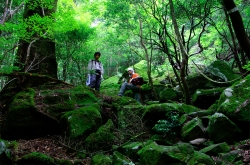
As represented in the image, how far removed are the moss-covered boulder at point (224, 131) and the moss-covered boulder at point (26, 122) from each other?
3828mm

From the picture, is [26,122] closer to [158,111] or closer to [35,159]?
[35,159]

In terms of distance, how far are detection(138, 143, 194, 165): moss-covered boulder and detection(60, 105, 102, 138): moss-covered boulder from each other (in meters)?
1.82

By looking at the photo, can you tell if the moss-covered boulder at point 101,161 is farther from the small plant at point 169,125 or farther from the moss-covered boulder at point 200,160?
the small plant at point 169,125

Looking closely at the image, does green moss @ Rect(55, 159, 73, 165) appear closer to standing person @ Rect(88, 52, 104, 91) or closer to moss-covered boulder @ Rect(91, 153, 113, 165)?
moss-covered boulder @ Rect(91, 153, 113, 165)

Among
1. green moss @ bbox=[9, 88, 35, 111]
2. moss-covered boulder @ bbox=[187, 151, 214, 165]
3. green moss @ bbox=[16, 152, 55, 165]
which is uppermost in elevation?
green moss @ bbox=[9, 88, 35, 111]

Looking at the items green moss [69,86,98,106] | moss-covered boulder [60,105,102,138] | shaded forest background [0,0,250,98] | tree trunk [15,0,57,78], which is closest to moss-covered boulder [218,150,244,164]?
moss-covered boulder [60,105,102,138]

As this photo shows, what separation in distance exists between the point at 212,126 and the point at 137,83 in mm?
4503

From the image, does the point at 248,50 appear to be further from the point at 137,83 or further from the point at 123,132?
the point at 137,83

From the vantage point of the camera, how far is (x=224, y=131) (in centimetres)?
479

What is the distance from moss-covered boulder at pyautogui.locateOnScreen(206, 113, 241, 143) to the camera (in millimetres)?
4746

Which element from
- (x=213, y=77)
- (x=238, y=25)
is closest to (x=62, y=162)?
(x=238, y=25)

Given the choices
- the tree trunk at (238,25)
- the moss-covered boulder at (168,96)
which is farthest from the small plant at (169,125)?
the tree trunk at (238,25)

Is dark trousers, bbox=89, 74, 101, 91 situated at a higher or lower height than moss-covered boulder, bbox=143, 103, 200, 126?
higher

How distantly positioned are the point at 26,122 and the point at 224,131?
469 cm
